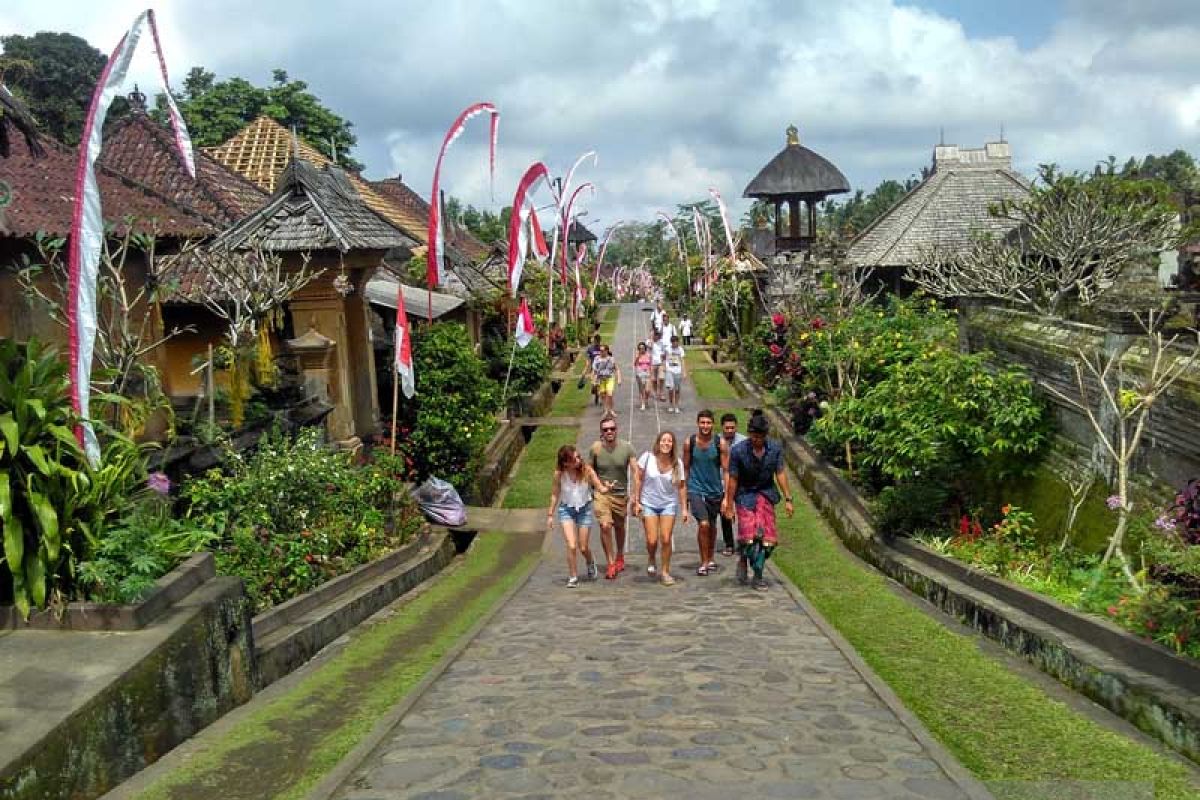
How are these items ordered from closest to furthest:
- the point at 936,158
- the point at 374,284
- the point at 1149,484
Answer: the point at 1149,484
the point at 374,284
the point at 936,158

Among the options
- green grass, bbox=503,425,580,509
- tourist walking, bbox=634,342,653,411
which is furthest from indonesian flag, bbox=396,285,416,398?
tourist walking, bbox=634,342,653,411

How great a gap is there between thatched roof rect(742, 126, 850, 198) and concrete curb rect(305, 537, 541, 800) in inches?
1002

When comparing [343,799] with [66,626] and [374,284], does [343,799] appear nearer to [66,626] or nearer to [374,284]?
[66,626]

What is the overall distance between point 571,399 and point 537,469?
8.54 m

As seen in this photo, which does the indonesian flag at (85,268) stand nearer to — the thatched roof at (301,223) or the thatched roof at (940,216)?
the thatched roof at (301,223)

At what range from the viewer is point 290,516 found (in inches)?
429

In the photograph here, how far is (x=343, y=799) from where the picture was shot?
5.62 metres

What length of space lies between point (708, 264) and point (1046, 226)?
2335 cm

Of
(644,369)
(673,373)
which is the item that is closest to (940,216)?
(673,373)

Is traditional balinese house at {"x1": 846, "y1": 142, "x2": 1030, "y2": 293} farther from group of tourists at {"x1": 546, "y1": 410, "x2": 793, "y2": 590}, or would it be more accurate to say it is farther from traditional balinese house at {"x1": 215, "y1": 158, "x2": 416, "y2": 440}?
group of tourists at {"x1": 546, "y1": 410, "x2": 793, "y2": 590}

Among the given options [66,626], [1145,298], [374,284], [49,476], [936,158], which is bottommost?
[66,626]

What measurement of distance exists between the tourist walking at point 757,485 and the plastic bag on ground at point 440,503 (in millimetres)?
5523

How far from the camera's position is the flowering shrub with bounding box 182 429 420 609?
386 inches

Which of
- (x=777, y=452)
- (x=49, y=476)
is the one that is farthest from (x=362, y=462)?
(x=49, y=476)
